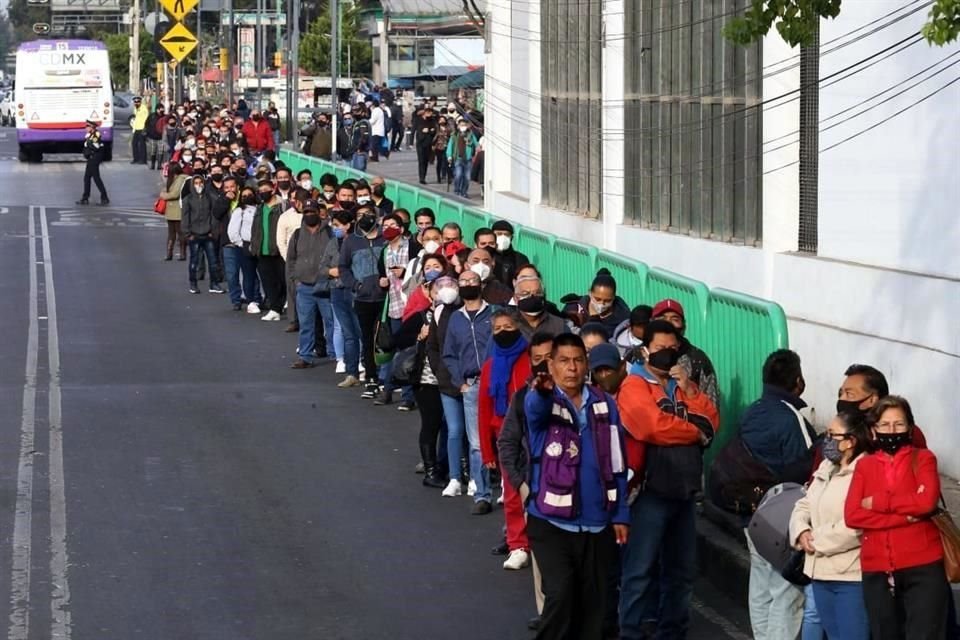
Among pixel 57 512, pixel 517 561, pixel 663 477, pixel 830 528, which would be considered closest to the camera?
pixel 830 528

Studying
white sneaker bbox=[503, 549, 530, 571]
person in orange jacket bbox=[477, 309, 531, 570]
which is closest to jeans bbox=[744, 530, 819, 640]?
person in orange jacket bbox=[477, 309, 531, 570]

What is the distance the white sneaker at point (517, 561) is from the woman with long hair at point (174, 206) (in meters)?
17.1

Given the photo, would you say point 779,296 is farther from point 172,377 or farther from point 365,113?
point 365,113

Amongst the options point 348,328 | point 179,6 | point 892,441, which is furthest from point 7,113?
point 892,441

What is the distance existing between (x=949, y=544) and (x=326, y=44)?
88.5m

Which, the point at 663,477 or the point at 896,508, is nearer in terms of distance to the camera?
the point at 896,508

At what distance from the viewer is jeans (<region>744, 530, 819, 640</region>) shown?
8.63m

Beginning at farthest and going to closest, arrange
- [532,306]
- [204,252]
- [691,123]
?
1. [204,252]
2. [691,123]
3. [532,306]

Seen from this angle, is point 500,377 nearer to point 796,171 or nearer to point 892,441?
point 892,441

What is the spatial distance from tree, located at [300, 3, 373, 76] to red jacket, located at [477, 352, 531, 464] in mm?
81582

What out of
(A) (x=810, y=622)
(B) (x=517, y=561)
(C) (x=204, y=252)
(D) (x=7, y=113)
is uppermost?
(D) (x=7, y=113)

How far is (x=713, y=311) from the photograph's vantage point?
1212cm

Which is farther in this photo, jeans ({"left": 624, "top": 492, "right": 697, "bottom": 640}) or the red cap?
the red cap

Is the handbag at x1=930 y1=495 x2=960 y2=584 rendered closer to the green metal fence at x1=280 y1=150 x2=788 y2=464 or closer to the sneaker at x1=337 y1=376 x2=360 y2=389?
the green metal fence at x1=280 y1=150 x2=788 y2=464
